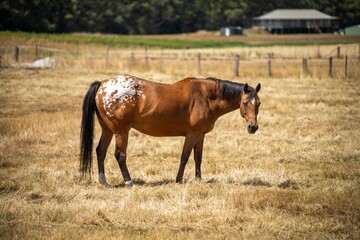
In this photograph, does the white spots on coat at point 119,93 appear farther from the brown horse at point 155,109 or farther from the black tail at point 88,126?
the black tail at point 88,126

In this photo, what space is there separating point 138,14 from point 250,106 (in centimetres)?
9997

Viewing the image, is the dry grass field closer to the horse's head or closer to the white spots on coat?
the horse's head

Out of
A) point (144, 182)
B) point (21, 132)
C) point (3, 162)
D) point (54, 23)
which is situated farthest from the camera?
point (54, 23)

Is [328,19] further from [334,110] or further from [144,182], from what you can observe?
[144,182]

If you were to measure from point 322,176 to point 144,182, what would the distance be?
3261mm

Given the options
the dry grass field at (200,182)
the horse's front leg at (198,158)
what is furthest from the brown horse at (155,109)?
the dry grass field at (200,182)

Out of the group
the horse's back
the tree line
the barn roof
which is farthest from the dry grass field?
the tree line

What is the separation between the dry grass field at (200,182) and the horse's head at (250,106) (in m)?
1.02

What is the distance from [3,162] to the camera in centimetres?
1059

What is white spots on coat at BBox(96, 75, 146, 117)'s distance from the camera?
29.9 feet

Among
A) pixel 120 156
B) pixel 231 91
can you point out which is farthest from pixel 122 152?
pixel 231 91

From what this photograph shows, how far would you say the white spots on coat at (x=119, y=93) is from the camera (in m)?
9.12

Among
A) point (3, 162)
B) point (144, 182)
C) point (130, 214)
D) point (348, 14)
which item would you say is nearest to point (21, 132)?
point (3, 162)

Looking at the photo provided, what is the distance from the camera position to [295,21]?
89312mm
